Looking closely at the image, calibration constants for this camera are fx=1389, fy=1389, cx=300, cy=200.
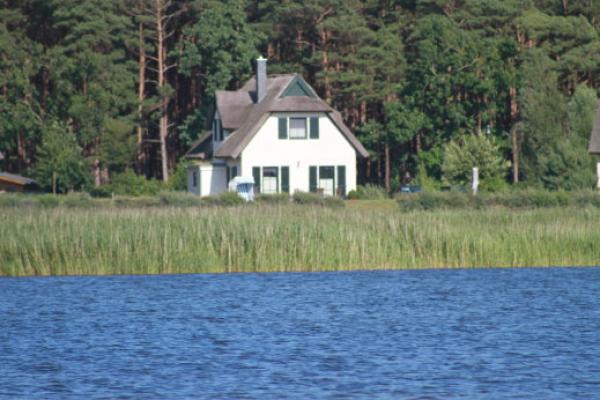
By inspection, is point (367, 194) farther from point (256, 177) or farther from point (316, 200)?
point (316, 200)

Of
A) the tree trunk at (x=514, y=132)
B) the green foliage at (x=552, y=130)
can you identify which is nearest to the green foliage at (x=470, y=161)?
the green foliage at (x=552, y=130)

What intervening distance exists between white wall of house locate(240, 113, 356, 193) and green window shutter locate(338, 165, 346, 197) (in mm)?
156

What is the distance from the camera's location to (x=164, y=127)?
260 feet

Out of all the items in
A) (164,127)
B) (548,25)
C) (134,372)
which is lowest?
(134,372)

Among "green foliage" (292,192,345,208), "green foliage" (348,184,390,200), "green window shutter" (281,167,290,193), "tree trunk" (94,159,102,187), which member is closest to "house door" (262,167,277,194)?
"green window shutter" (281,167,290,193)

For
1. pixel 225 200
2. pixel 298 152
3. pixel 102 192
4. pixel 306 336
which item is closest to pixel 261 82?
pixel 298 152

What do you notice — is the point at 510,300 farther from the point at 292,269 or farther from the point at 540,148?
the point at 540,148

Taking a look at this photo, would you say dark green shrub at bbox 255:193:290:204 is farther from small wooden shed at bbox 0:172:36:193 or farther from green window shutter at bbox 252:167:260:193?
small wooden shed at bbox 0:172:36:193

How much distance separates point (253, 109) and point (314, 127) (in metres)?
3.61

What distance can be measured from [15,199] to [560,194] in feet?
64.6

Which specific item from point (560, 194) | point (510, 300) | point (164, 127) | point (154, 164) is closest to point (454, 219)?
point (510, 300)

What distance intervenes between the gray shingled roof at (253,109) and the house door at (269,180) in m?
1.81

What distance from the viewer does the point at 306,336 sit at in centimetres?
2450

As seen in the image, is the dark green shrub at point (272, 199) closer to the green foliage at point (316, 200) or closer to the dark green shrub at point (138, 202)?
the green foliage at point (316, 200)
